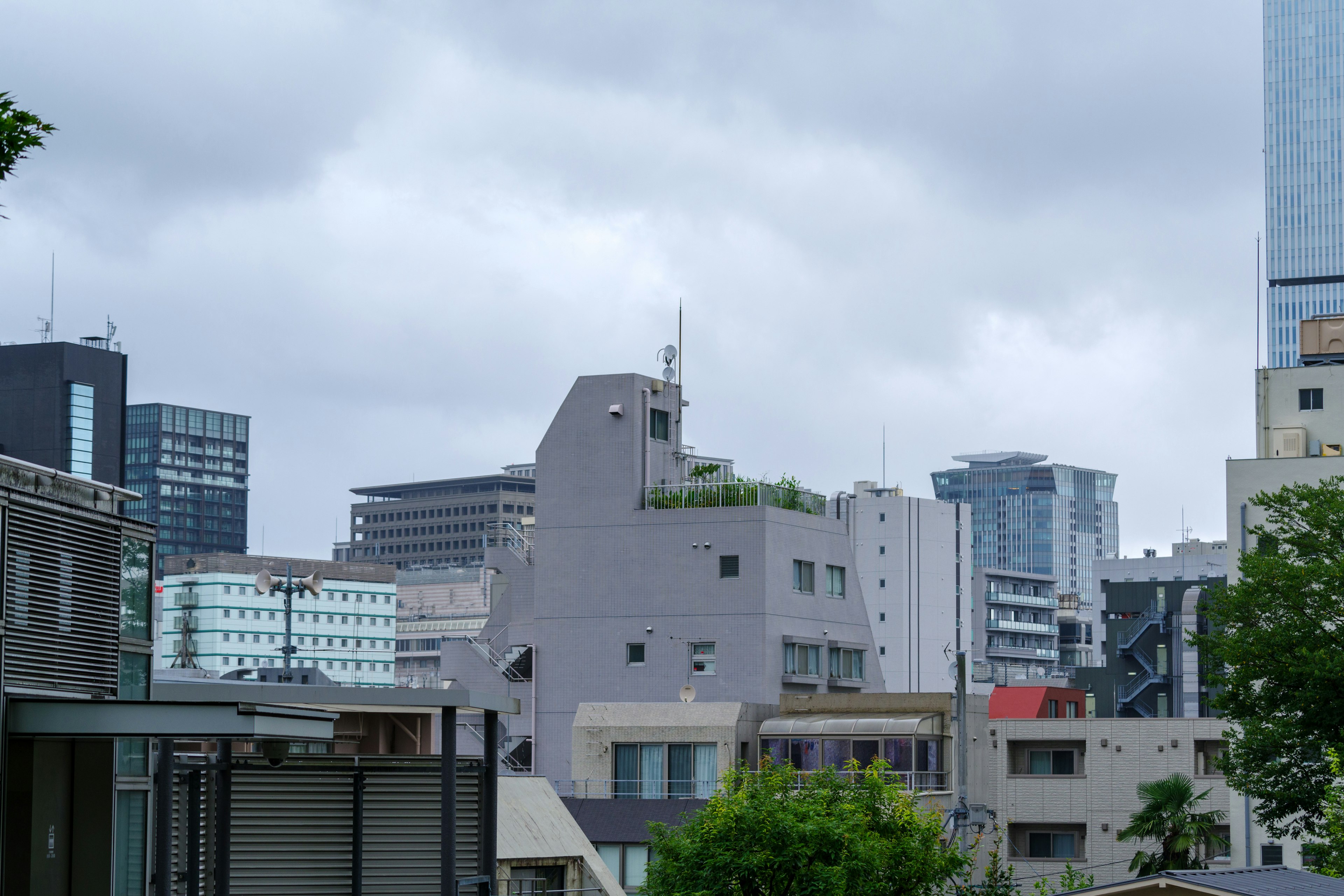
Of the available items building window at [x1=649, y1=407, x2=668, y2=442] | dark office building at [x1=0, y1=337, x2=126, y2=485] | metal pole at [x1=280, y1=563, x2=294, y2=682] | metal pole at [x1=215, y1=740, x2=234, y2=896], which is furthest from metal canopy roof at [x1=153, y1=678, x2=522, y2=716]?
dark office building at [x1=0, y1=337, x2=126, y2=485]

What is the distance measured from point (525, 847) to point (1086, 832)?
1432 inches

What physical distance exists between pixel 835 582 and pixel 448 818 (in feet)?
185

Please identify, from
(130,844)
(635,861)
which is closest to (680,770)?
(635,861)

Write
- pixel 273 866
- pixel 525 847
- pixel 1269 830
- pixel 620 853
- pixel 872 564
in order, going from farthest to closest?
1. pixel 872 564
2. pixel 620 853
3. pixel 1269 830
4. pixel 525 847
5. pixel 273 866

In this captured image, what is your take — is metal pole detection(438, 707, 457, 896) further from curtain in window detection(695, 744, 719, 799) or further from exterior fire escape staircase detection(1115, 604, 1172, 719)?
exterior fire escape staircase detection(1115, 604, 1172, 719)

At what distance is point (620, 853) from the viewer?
195 feet

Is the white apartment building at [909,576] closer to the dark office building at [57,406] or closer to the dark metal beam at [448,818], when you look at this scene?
the dark office building at [57,406]

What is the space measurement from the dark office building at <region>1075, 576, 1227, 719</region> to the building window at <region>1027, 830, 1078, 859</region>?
55.5 metres

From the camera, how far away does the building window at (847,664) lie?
73.3m

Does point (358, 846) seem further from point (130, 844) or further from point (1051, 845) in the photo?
point (1051, 845)

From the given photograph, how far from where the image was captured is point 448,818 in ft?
60.5

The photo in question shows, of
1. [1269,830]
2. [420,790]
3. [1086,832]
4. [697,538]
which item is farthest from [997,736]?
[420,790]

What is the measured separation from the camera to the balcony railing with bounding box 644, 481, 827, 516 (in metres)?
70.8

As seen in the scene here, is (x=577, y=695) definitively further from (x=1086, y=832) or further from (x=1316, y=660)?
(x=1316, y=660)
